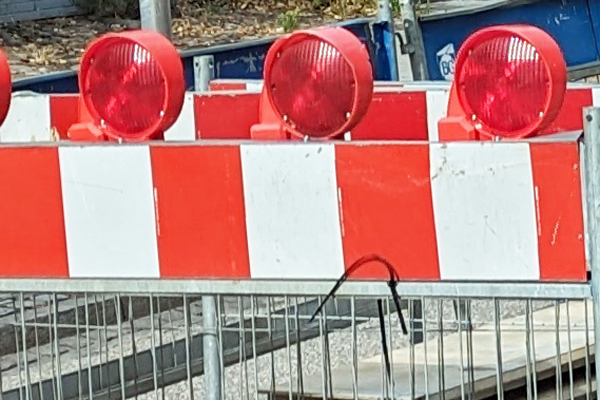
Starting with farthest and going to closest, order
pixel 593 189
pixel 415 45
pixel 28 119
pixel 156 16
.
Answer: pixel 415 45 < pixel 156 16 < pixel 28 119 < pixel 593 189

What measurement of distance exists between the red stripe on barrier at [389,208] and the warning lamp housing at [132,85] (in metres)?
0.51

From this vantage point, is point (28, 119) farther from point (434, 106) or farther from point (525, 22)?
point (525, 22)

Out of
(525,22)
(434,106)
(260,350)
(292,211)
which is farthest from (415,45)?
(292,211)

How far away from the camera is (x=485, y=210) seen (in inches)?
135

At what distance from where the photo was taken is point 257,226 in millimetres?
3633

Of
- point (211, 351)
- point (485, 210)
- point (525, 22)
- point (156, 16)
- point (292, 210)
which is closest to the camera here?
point (485, 210)

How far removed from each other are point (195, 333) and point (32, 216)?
1.44 metres

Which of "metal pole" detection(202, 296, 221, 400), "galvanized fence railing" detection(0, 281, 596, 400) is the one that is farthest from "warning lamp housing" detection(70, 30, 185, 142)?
"metal pole" detection(202, 296, 221, 400)

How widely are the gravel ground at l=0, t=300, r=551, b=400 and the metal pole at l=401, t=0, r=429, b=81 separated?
3.22 meters

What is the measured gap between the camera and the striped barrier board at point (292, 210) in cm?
338

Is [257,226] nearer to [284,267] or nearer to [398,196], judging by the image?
[284,267]

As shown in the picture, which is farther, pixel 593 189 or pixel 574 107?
pixel 574 107

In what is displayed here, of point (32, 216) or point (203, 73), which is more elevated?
Answer: point (203, 73)

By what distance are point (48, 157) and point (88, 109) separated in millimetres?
200
